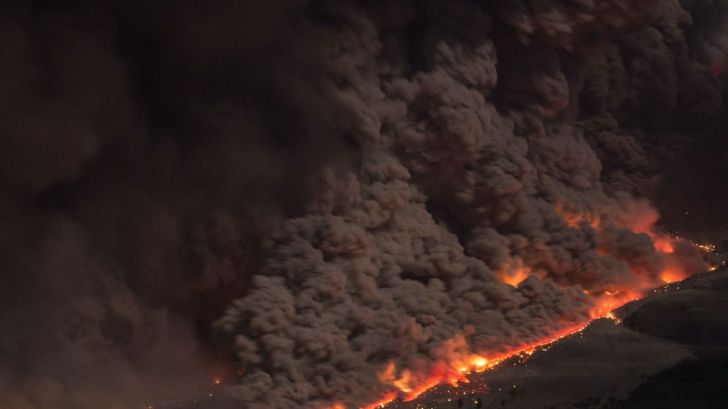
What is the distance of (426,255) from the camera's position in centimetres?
598

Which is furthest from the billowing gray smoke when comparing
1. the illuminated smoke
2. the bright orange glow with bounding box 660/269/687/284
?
the bright orange glow with bounding box 660/269/687/284

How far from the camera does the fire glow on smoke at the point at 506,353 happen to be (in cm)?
538

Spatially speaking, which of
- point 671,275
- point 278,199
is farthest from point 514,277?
point 278,199

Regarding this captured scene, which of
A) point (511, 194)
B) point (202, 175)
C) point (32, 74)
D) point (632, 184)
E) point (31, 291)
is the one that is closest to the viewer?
point (32, 74)

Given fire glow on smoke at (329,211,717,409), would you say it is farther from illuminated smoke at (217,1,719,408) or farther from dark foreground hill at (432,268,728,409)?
dark foreground hill at (432,268,728,409)

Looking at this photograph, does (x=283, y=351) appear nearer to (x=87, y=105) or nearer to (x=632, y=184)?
(x=87, y=105)

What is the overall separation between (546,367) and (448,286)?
886 mm

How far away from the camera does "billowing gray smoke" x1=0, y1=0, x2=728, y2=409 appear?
519 cm

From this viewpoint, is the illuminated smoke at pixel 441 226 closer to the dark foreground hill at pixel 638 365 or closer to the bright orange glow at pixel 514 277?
the bright orange glow at pixel 514 277

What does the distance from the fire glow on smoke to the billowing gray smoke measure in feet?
0.20

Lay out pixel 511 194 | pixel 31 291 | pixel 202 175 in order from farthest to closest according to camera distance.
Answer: pixel 511 194
pixel 202 175
pixel 31 291

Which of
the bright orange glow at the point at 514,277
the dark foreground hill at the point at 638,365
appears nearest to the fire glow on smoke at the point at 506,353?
the bright orange glow at the point at 514,277

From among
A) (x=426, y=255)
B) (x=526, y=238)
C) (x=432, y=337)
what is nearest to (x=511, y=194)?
(x=526, y=238)

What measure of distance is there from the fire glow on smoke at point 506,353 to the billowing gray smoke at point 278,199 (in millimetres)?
60
